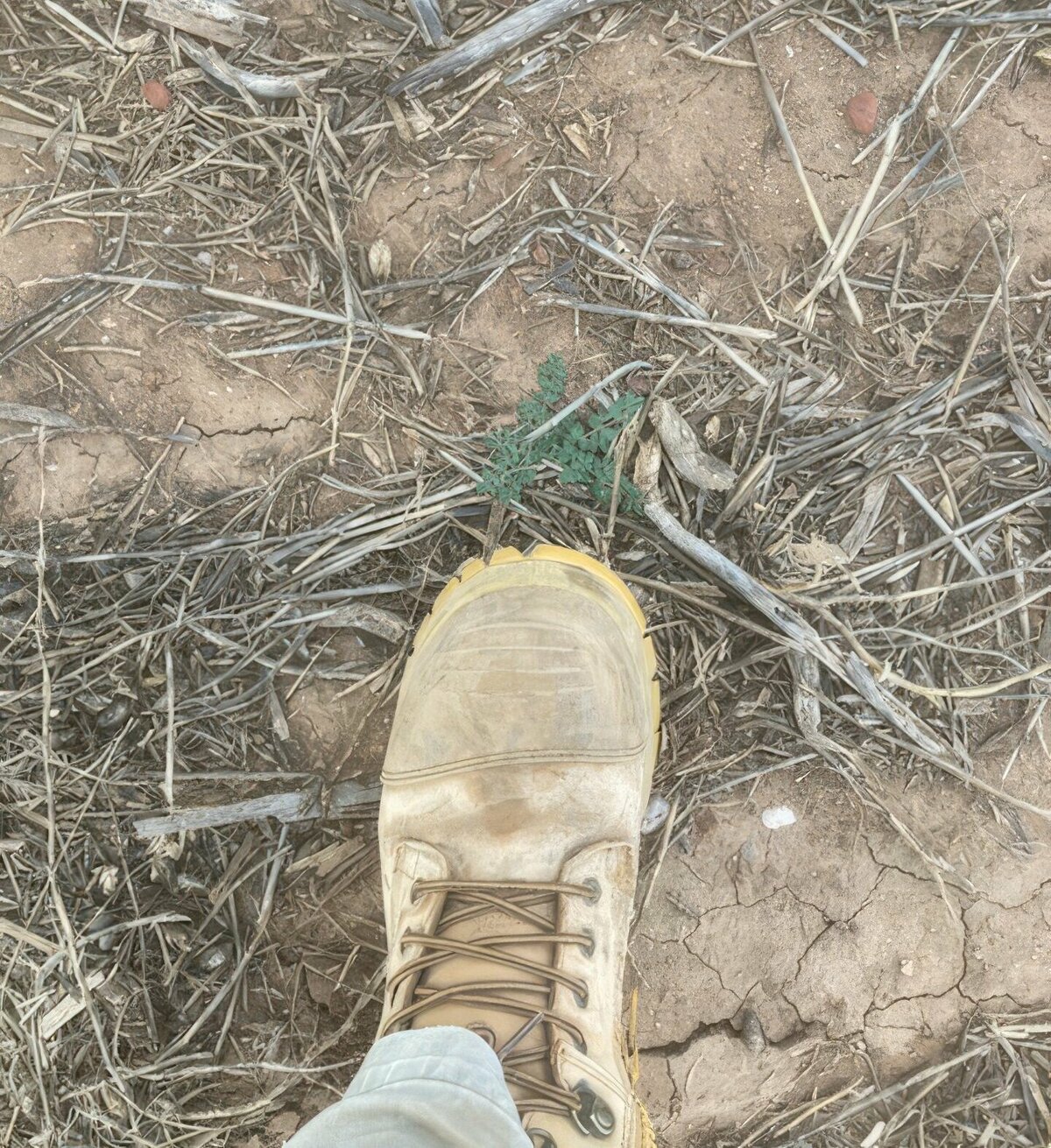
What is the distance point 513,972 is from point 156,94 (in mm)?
2295

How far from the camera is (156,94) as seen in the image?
209cm

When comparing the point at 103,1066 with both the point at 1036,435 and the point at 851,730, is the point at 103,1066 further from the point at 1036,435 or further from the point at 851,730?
the point at 1036,435

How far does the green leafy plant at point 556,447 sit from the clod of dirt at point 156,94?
1.15m

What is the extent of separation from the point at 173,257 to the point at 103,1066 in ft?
6.67

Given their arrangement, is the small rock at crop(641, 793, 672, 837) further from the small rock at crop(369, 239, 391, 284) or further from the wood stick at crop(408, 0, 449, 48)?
the wood stick at crop(408, 0, 449, 48)

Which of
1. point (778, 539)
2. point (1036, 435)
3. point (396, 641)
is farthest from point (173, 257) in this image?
point (1036, 435)

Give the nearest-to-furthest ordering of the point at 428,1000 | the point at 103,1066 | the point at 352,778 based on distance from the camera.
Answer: the point at 428,1000
the point at 103,1066
the point at 352,778

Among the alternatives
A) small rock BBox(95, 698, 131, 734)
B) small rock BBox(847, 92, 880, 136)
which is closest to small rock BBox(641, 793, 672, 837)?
small rock BBox(95, 698, 131, 734)

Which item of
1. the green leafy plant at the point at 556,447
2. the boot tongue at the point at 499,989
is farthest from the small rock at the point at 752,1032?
the green leafy plant at the point at 556,447

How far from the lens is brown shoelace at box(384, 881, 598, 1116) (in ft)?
6.02

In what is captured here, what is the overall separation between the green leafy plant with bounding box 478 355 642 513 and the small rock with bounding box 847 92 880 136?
2.95 ft

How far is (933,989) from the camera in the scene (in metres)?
2.28

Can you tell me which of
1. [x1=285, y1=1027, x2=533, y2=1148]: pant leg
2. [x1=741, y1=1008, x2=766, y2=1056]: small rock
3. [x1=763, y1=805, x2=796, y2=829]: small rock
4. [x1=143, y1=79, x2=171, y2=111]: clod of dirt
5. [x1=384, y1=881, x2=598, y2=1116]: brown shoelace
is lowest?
[x1=741, y1=1008, x2=766, y2=1056]: small rock

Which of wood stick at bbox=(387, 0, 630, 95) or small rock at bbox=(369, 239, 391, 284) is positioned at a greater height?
wood stick at bbox=(387, 0, 630, 95)
